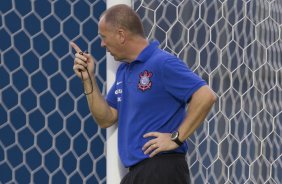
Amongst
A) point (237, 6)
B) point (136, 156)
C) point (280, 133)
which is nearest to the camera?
point (136, 156)

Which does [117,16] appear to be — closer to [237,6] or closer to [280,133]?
[237,6]

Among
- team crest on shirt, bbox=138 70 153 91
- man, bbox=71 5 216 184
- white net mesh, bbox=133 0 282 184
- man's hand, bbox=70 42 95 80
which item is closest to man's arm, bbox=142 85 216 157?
man, bbox=71 5 216 184

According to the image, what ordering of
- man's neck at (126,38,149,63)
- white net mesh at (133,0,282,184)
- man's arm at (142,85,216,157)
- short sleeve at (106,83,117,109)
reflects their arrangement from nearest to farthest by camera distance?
man's arm at (142,85,216,157) < man's neck at (126,38,149,63) < short sleeve at (106,83,117,109) < white net mesh at (133,0,282,184)

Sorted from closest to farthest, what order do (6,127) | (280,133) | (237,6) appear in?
(6,127) < (237,6) < (280,133)

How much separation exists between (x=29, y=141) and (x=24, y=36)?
0.33 m

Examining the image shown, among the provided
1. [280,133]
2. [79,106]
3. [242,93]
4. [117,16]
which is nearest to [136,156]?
[117,16]

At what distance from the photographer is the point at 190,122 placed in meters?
1.63

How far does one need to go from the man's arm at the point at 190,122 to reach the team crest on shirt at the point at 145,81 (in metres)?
0.10

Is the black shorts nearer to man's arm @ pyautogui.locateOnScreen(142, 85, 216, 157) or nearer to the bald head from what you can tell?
man's arm @ pyautogui.locateOnScreen(142, 85, 216, 157)

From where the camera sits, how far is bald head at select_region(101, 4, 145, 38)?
169 centimetres

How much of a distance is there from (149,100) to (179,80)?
0.29ft

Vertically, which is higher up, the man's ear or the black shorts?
the man's ear

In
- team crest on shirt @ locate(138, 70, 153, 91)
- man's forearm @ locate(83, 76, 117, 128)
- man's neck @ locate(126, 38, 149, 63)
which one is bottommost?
man's forearm @ locate(83, 76, 117, 128)

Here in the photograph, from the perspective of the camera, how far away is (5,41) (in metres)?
A: 2.31
